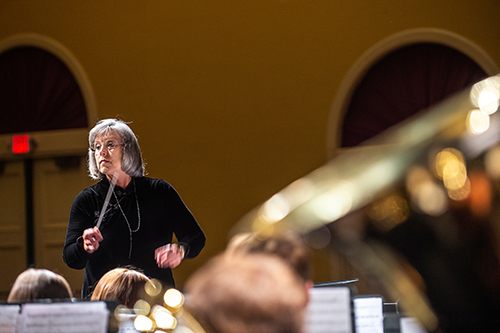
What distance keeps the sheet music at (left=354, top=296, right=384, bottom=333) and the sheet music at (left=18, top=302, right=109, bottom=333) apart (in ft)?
1.85

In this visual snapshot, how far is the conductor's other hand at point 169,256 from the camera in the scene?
5.39 ft

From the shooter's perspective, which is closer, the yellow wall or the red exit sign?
the yellow wall

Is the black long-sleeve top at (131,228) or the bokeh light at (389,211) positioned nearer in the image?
the bokeh light at (389,211)

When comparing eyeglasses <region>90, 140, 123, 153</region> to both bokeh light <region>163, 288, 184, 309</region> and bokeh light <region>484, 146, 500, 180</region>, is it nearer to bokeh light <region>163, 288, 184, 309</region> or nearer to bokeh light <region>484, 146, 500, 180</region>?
bokeh light <region>163, 288, 184, 309</region>

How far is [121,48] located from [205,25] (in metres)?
0.66

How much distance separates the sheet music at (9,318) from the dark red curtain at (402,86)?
2.87 metres

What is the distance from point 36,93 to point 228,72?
1.57m

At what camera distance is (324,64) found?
3.69 meters

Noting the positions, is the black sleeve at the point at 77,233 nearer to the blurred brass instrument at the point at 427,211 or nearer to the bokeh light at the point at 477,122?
the blurred brass instrument at the point at 427,211

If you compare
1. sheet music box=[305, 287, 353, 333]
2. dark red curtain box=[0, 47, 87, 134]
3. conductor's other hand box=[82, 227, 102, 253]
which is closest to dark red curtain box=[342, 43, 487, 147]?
dark red curtain box=[0, 47, 87, 134]

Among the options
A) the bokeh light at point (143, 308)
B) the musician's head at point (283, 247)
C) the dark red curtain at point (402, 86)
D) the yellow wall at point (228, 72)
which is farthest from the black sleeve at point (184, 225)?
the dark red curtain at point (402, 86)

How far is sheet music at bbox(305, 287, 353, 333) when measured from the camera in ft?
3.70

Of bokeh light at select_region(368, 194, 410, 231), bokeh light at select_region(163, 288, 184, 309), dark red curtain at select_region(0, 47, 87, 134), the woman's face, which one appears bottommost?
bokeh light at select_region(368, 194, 410, 231)

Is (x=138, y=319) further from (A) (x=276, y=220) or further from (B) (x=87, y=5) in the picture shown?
(B) (x=87, y=5)
